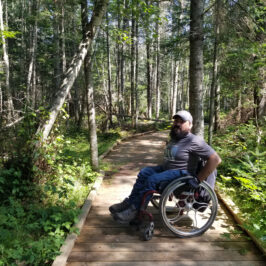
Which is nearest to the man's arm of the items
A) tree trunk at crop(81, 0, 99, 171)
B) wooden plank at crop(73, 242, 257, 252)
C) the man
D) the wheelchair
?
the man

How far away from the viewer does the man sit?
2765 mm

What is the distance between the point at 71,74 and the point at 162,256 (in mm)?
3392

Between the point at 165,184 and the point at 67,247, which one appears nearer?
the point at 67,247

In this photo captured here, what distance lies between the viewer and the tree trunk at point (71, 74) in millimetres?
3905

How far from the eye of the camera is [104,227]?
322 centimetres

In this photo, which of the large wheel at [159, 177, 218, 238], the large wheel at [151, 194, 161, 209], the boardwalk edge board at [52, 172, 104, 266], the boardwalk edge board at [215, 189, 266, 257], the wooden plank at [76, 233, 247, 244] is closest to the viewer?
the boardwalk edge board at [52, 172, 104, 266]

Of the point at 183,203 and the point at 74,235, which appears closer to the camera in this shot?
the point at 74,235

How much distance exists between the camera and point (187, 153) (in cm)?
287

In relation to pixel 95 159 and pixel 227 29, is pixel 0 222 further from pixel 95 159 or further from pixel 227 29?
pixel 227 29

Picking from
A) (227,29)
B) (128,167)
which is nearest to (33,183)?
(128,167)

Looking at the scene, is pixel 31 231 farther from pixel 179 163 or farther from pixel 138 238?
pixel 179 163

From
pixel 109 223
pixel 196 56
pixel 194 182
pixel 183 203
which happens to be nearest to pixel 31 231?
pixel 109 223

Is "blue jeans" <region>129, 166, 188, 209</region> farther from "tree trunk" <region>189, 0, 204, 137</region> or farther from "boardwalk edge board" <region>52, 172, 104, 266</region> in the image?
"tree trunk" <region>189, 0, 204, 137</region>

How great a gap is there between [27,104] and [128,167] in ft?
11.3
